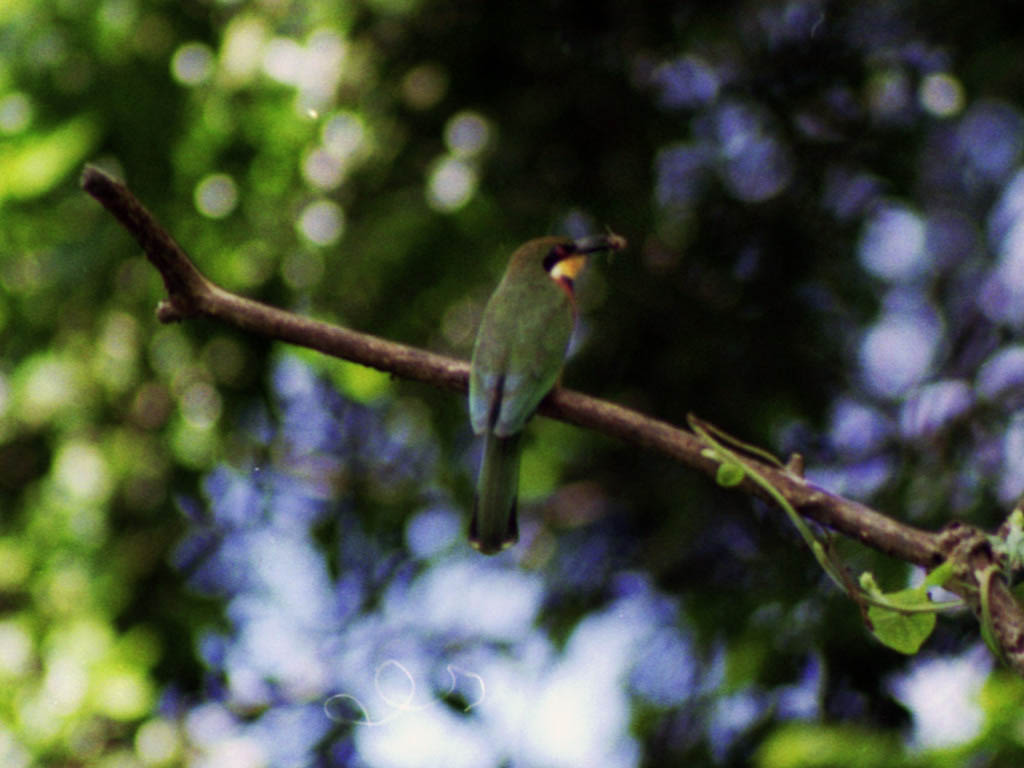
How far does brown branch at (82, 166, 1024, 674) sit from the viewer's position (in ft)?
4.92

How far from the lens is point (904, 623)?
1.48 m

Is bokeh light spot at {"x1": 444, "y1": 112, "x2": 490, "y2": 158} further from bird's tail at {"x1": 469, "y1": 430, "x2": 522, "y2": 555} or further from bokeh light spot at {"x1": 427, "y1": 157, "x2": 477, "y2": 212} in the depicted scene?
bird's tail at {"x1": 469, "y1": 430, "x2": 522, "y2": 555}

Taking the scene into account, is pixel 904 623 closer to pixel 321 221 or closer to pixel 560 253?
pixel 560 253

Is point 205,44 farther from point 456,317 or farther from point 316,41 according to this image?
point 456,317

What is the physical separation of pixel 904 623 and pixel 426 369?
787 millimetres

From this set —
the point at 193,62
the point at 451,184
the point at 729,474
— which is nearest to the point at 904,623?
the point at 729,474

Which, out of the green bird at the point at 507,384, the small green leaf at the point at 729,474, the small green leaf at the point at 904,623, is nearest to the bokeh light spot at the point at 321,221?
the green bird at the point at 507,384

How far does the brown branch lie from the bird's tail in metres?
0.21

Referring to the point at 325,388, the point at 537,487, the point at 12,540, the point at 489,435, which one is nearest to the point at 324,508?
the point at 325,388

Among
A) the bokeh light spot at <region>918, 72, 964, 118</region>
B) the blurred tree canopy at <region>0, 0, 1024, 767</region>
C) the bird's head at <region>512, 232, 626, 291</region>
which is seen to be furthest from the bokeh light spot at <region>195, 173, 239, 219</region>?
the bokeh light spot at <region>918, 72, 964, 118</region>

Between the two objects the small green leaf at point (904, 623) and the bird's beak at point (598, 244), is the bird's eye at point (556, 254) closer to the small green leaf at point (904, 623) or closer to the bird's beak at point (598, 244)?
the bird's beak at point (598, 244)

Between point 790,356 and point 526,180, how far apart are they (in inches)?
39.3

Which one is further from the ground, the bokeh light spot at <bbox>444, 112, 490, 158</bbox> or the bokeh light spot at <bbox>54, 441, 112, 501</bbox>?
the bokeh light spot at <bbox>444, 112, 490, 158</bbox>

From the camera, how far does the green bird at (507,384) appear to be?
203cm
